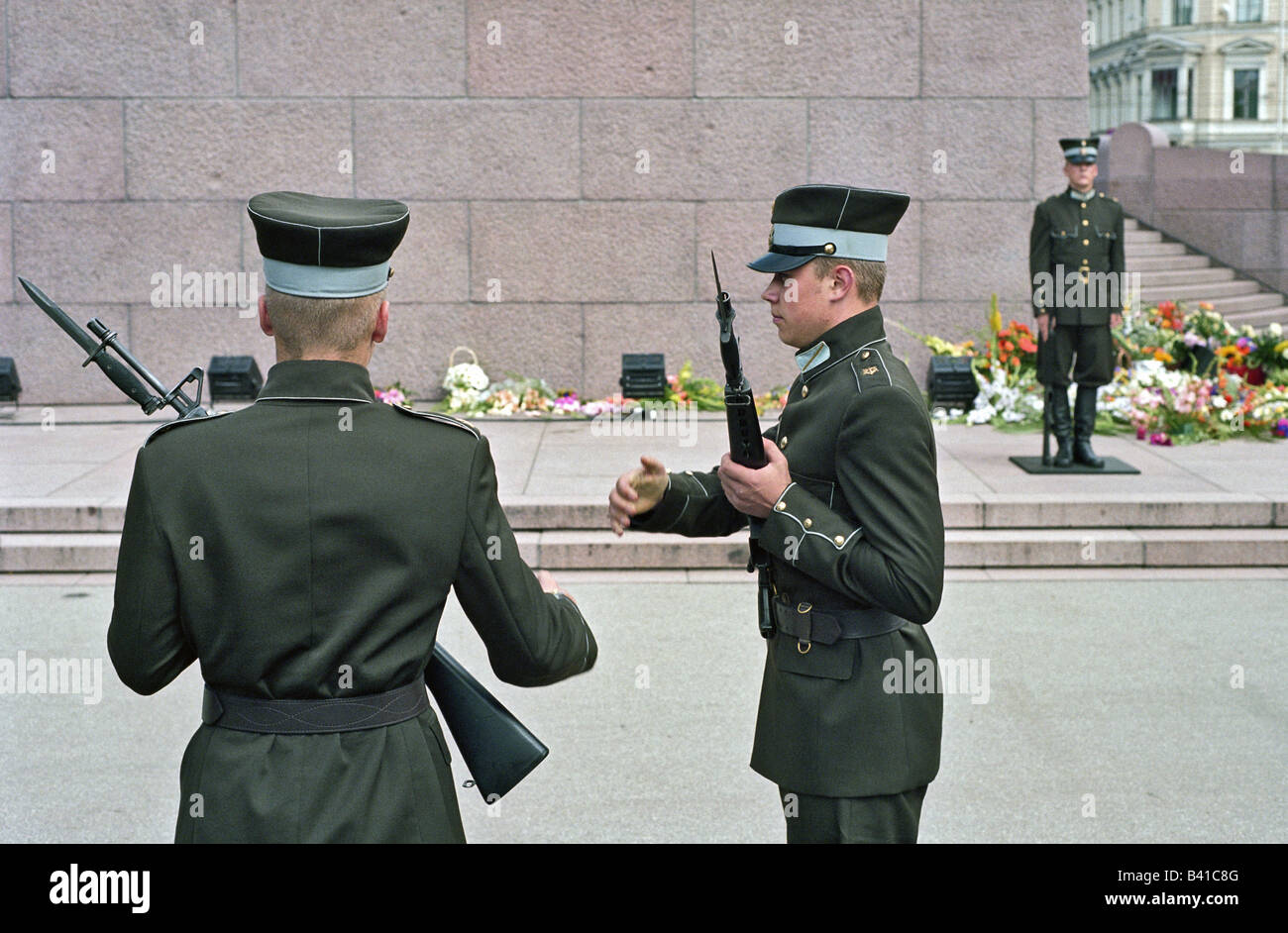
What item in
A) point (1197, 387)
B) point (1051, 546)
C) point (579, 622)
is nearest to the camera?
point (579, 622)

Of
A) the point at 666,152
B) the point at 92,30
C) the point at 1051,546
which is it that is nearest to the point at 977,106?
the point at 666,152

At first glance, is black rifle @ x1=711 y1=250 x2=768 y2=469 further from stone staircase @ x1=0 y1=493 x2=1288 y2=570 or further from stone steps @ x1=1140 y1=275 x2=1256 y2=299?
stone steps @ x1=1140 y1=275 x2=1256 y2=299

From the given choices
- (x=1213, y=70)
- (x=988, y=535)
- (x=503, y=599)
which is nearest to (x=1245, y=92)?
(x=1213, y=70)

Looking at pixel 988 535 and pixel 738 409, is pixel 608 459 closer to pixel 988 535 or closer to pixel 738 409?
pixel 988 535

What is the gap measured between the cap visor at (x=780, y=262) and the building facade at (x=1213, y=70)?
9451 cm

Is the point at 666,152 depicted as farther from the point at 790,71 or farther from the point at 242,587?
the point at 242,587

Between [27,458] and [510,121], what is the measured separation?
A: 5.13 meters

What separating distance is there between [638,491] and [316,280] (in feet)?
3.96

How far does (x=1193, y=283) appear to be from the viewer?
18.2 meters

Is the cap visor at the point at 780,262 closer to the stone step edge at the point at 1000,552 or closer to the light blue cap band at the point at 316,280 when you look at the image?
the light blue cap band at the point at 316,280

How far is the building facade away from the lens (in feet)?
307

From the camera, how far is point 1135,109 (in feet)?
322

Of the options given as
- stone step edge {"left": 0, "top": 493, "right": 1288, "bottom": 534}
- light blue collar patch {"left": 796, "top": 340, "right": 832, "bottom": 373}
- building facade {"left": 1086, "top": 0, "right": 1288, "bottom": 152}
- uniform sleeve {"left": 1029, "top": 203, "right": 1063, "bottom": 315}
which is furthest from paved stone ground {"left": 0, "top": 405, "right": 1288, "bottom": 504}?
building facade {"left": 1086, "top": 0, "right": 1288, "bottom": 152}

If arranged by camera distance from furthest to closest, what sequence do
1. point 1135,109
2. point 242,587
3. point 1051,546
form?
point 1135,109, point 1051,546, point 242,587
